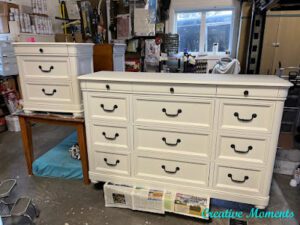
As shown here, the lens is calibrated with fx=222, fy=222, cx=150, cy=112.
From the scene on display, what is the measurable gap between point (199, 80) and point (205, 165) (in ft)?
1.91

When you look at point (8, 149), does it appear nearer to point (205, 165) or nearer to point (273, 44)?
point (205, 165)

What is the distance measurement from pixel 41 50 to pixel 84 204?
4.01 ft

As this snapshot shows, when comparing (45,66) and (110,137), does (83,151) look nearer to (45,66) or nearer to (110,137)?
(110,137)

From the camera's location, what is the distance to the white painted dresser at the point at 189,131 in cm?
134

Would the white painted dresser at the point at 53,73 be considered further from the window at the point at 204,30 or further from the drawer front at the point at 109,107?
the window at the point at 204,30

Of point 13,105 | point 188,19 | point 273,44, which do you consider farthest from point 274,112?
point 13,105

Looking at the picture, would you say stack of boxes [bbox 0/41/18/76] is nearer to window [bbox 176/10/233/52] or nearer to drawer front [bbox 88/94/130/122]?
drawer front [bbox 88/94/130/122]

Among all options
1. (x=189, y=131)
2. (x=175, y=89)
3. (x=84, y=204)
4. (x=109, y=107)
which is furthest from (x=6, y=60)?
(x=189, y=131)

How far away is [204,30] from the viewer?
153 inches

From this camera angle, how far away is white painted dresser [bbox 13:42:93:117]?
5.46ft

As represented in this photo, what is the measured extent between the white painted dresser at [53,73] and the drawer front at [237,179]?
1.15 metres

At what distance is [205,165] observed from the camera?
4.99 feet

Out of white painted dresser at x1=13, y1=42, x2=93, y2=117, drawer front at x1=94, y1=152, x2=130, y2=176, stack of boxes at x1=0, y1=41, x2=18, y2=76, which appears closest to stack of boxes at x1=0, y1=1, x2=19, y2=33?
stack of boxes at x1=0, y1=41, x2=18, y2=76

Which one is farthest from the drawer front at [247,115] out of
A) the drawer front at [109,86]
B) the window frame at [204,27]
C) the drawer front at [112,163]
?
the window frame at [204,27]
